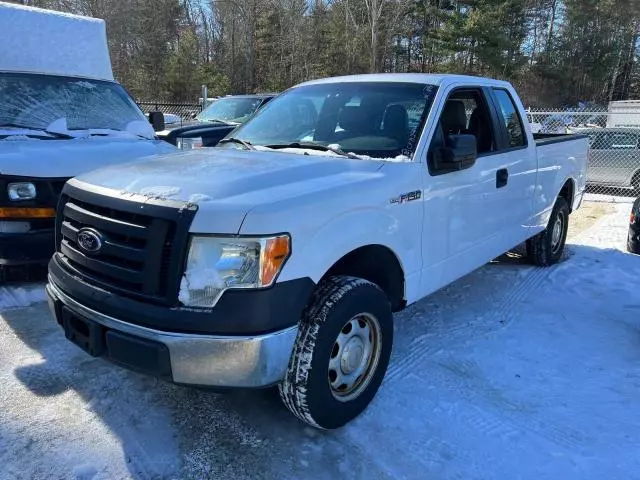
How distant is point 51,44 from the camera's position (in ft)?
20.2

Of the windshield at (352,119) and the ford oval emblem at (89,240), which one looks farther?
the windshield at (352,119)

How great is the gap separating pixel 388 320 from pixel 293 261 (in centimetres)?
93

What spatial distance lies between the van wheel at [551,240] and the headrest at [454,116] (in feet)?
7.36

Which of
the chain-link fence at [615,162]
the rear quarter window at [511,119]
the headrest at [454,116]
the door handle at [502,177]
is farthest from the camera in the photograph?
the chain-link fence at [615,162]

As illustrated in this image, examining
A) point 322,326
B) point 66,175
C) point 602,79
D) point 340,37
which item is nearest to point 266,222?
point 322,326

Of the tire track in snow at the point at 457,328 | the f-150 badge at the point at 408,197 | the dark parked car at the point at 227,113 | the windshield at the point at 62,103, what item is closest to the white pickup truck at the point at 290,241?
the f-150 badge at the point at 408,197

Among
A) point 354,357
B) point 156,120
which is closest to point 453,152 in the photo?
point 354,357

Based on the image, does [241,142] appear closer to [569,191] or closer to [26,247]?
[26,247]

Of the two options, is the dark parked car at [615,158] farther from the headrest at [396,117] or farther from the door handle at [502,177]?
the headrest at [396,117]

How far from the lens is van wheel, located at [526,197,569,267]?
6137 millimetres

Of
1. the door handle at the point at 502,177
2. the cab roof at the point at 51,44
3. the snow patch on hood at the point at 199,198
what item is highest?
the cab roof at the point at 51,44

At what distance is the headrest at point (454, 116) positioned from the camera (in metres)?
3.99

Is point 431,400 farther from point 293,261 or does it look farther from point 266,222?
point 266,222

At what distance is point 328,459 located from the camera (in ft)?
9.30
